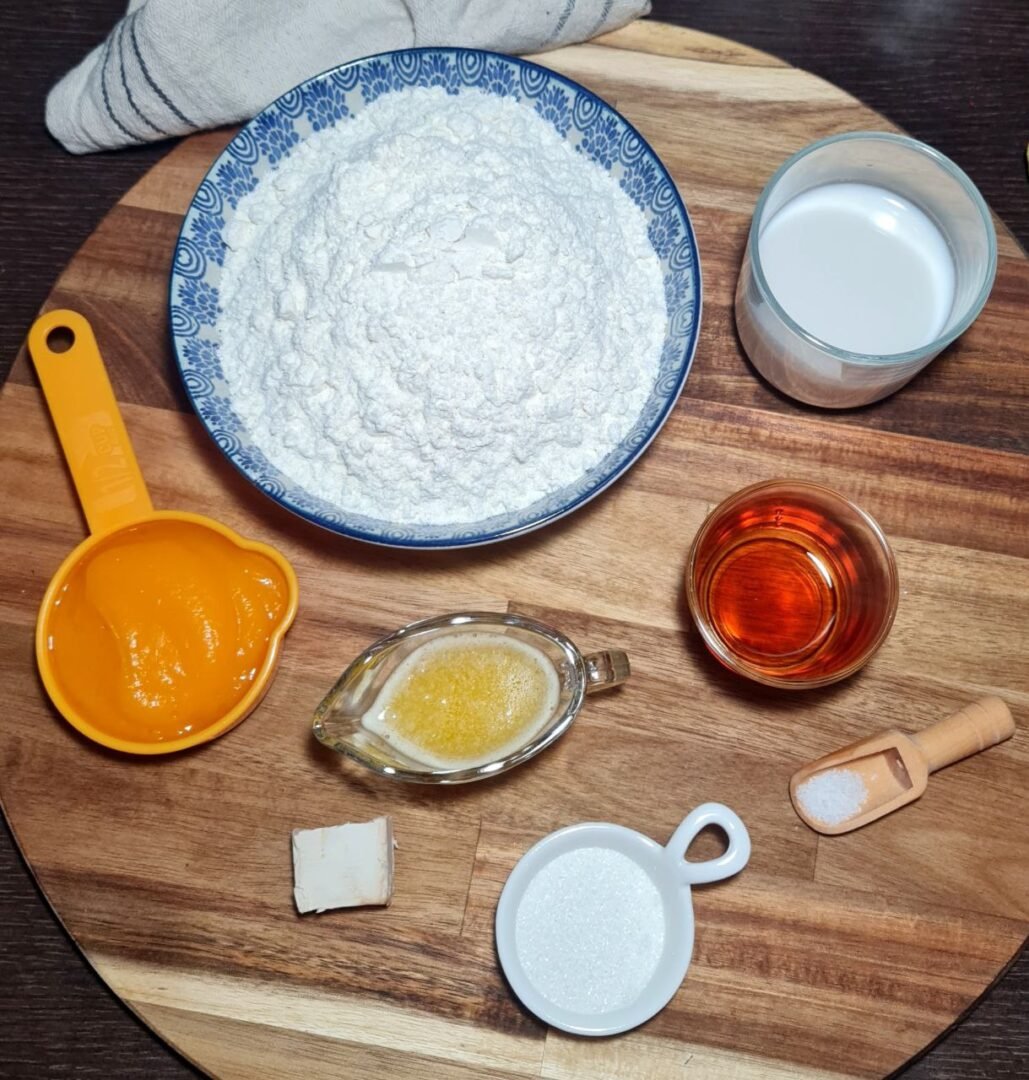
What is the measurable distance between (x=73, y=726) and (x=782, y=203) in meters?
0.97

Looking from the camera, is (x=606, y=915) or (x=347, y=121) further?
(x=347, y=121)

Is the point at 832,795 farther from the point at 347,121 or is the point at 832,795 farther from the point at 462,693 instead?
the point at 347,121

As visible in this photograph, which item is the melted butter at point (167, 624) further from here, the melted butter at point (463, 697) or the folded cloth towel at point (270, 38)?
the folded cloth towel at point (270, 38)

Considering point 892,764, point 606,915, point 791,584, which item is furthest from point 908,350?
point 606,915

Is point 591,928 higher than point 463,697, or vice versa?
point 463,697

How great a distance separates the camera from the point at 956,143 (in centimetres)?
147

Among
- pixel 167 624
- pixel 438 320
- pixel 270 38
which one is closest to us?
pixel 438 320

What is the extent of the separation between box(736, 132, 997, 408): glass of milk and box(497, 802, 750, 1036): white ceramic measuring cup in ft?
1.60

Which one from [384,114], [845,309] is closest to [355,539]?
[384,114]

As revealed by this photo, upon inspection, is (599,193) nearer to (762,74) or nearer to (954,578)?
(762,74)

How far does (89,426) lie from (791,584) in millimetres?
815

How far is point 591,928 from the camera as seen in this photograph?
3.59 ft

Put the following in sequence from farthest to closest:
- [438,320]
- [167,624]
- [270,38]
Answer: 1. [270,38]
2. [167,624]
3. [438,320]

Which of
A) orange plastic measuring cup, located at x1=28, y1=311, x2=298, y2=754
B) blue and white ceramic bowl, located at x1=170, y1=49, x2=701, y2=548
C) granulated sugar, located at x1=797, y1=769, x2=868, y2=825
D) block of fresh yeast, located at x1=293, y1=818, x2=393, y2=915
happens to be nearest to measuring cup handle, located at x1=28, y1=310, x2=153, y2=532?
orange plastic measuring cup, located at x1=28, y1=311, x2=298, y2=754
